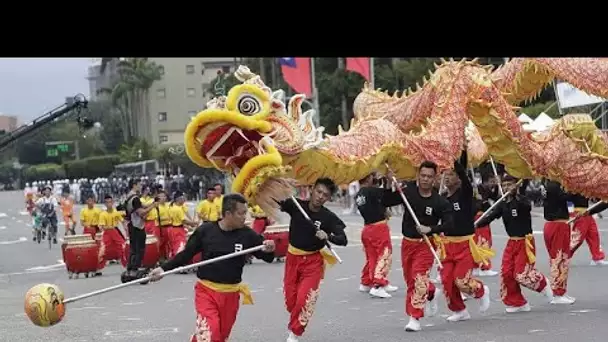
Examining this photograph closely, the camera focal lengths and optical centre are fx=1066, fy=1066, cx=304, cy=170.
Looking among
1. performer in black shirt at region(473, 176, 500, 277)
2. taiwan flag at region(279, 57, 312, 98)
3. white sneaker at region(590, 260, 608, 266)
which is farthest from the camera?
taiwan flag at region(279, 57, 312, 98)

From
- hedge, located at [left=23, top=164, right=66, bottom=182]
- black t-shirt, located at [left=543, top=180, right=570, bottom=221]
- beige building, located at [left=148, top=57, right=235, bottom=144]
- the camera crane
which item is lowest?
black t-shirt, located at [left=543, top=180, right=570, bottom=221]

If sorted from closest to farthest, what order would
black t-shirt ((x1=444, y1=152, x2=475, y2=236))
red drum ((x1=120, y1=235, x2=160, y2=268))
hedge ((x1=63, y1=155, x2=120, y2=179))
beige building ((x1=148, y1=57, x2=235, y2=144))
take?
black t-shirt ((x1=444, y1=152, x2=475, y2=236)) < red drum ((x1=120, y1=235, x2=160, y2=268)) < beige building ((x1=148, y1=57, x2=235, y2=144)) < hedge ((x1=63, y1=155, x2=120, y2=179))

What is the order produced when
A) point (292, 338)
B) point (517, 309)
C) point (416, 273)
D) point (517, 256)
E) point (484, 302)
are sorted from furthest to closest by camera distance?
point (517, 256)
point (517, 309)
point (484, 302)
point (416, 273)
point (292, 338)

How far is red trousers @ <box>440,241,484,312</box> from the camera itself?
11.3 metres

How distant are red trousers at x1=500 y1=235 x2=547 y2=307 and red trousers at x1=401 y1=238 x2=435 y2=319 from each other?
Result: 1149 millimetres

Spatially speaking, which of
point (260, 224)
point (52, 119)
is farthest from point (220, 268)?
point (52, 119)

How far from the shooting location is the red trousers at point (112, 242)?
20141 millimetres

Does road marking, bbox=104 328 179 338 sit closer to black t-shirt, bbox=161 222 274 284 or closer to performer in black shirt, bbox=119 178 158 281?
black t-shirt, bbox=161 222 274 284

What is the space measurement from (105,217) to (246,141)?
1073 centimetres

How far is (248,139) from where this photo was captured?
9.94 metres

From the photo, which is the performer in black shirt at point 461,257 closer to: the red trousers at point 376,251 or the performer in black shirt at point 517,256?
the performer in black shirt at point 517,256

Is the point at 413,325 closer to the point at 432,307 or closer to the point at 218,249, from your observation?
the point at 432,307

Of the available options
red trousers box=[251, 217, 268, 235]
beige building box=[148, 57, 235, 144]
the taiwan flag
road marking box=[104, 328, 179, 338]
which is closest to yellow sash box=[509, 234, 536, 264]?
road marking box=[104, 328, 179, 338]

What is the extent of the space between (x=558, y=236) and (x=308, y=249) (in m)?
4.01
